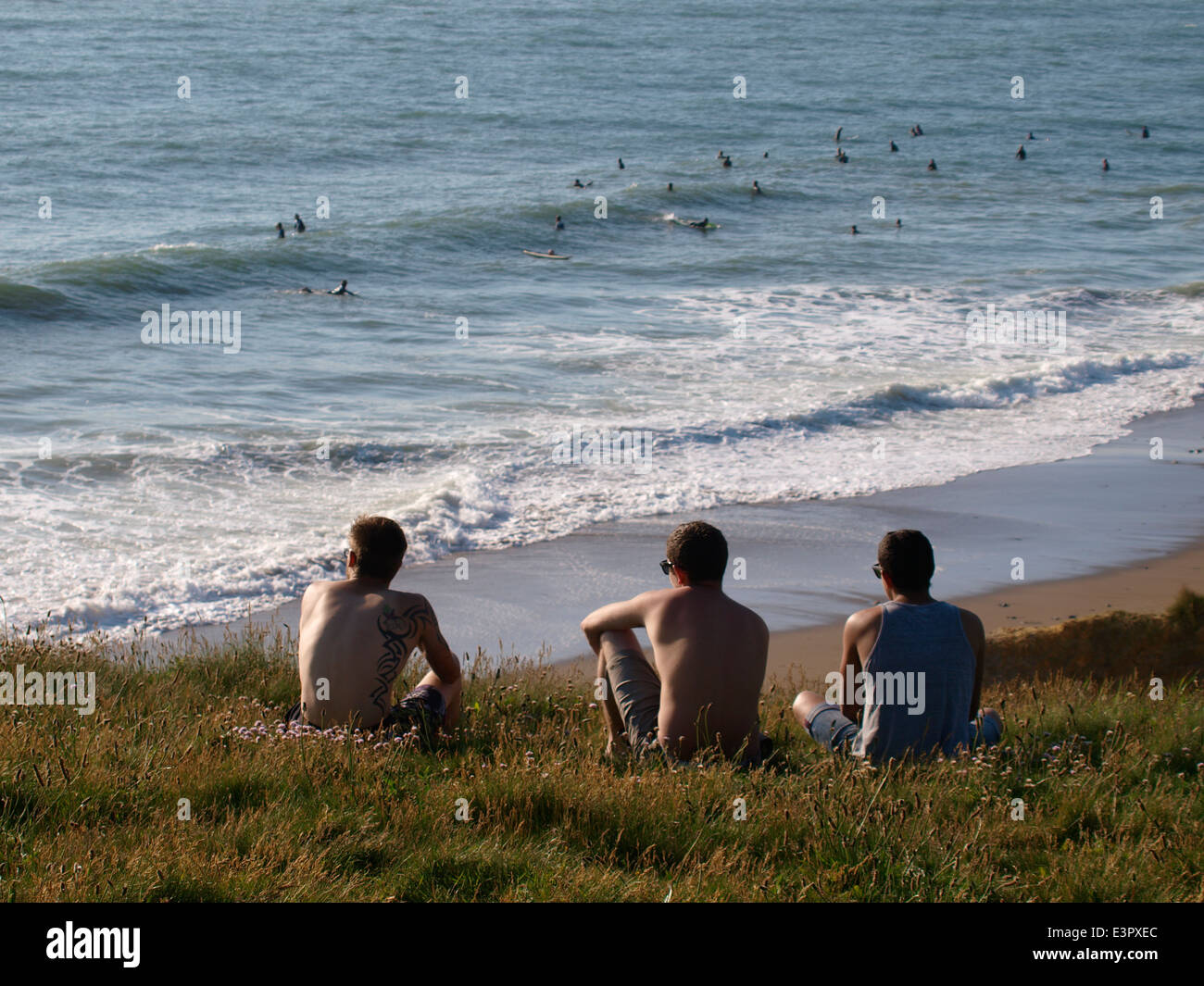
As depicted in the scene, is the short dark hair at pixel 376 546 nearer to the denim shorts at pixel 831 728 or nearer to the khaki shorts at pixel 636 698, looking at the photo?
the khaki shorts at pixel 636 698

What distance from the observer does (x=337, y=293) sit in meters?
23.6

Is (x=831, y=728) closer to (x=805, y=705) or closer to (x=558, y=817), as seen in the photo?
(x=805, y=705)

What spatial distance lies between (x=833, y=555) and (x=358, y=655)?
6.06 metres

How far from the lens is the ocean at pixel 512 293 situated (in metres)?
11.6

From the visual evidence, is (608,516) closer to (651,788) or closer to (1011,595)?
(1011,595)

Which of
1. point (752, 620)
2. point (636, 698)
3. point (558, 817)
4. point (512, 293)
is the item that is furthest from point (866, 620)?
point (512, 293)

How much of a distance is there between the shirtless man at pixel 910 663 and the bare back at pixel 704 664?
42 centimetres

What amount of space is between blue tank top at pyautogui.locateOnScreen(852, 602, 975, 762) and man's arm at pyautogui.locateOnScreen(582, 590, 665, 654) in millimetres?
907

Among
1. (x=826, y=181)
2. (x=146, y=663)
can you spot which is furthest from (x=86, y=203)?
(x=146, y=663)

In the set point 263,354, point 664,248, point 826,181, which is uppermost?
point 826,181

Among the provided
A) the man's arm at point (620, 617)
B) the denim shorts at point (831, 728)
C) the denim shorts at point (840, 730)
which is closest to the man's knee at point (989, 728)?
the denim shorts at point (840, 730)

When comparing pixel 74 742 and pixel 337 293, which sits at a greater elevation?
pixel 337 293
